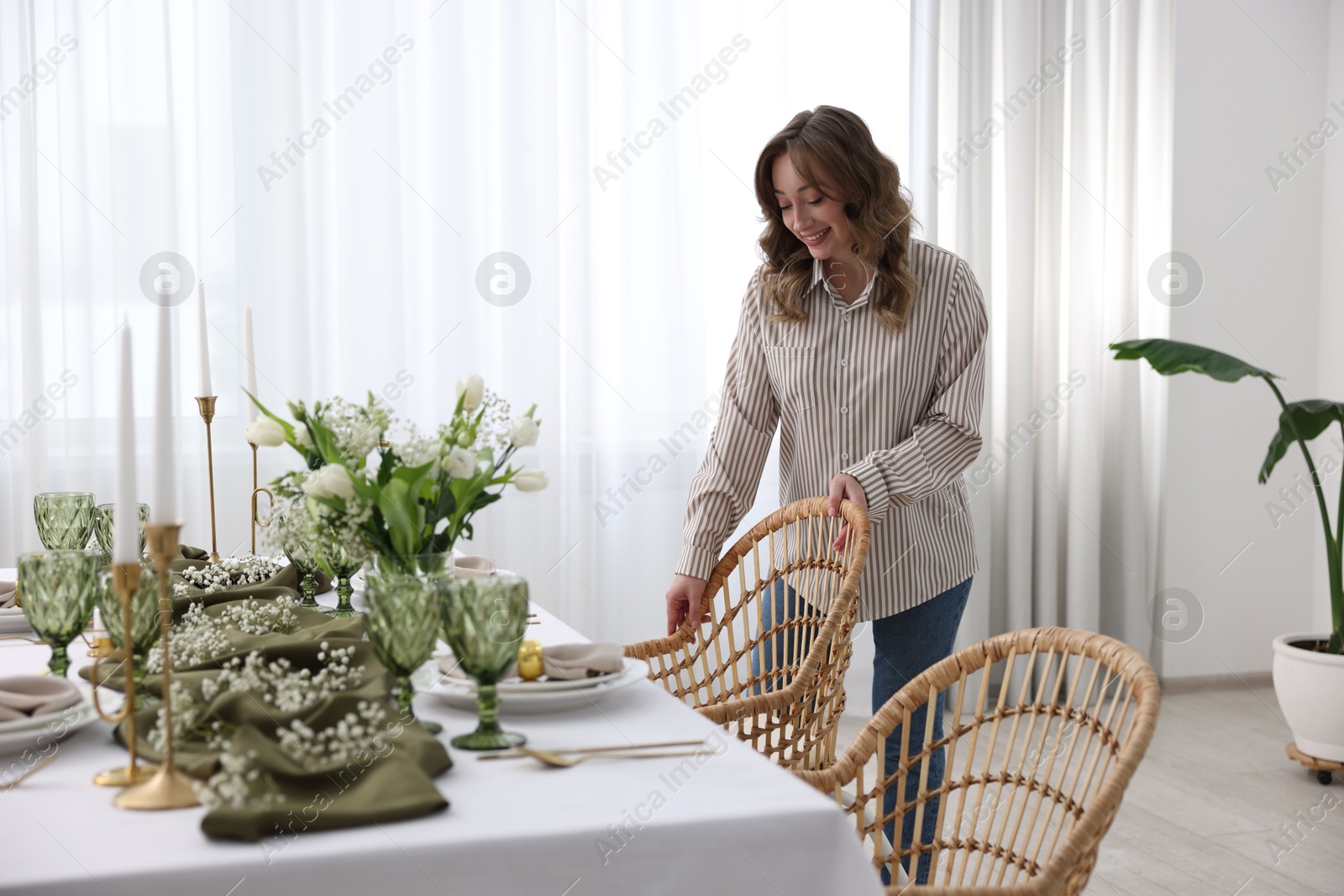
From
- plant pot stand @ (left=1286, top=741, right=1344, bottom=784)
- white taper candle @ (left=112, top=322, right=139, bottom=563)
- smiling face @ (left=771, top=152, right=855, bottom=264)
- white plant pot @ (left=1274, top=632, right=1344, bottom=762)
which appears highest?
smiling face @ (left=771, top=152, right=855, bottom=264)

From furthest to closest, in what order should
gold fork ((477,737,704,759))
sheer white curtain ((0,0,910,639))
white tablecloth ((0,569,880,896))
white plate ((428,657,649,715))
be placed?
sheer white curtain ((0,0,910,639))
white plate ((428,657,649,715))
gold fork ((477,737,704,759))
white tablecloth ((0,569,880,896))

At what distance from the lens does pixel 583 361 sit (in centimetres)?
349

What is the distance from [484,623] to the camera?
1.01 m

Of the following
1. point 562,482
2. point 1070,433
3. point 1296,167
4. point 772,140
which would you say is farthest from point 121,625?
point 1296,167

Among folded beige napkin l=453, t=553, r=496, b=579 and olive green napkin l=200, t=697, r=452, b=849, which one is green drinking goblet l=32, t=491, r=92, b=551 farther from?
olive green napkin l=200, t=697, r=452, b=849

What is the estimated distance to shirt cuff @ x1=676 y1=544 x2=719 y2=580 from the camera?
1.88m

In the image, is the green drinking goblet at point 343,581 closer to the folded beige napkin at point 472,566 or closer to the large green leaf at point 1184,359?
the folded beige napkin at point 472,566

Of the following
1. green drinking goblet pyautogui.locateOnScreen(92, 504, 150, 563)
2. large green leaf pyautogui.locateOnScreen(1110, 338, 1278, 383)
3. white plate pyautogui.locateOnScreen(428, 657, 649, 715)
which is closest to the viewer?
white plate pyautogui.locateOnScreen(428, 657, 649, 715)

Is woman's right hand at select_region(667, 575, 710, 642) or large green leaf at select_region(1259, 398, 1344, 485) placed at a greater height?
large green leaf at select_region(1259, 398, 1344, 485)

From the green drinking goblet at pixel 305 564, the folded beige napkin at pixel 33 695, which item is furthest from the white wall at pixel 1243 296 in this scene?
the folded beige napkin at pixel 33 695

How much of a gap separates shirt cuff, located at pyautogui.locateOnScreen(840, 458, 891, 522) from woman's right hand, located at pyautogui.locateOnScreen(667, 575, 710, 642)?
0.30 metres

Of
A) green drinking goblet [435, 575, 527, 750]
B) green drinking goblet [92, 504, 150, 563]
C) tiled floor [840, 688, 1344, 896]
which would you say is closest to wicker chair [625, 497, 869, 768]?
green drinking goblet [435, 575, 527, 750]

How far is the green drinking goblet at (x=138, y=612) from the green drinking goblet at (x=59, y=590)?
67 millimetres

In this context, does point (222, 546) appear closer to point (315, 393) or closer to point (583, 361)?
point (315, 393)
